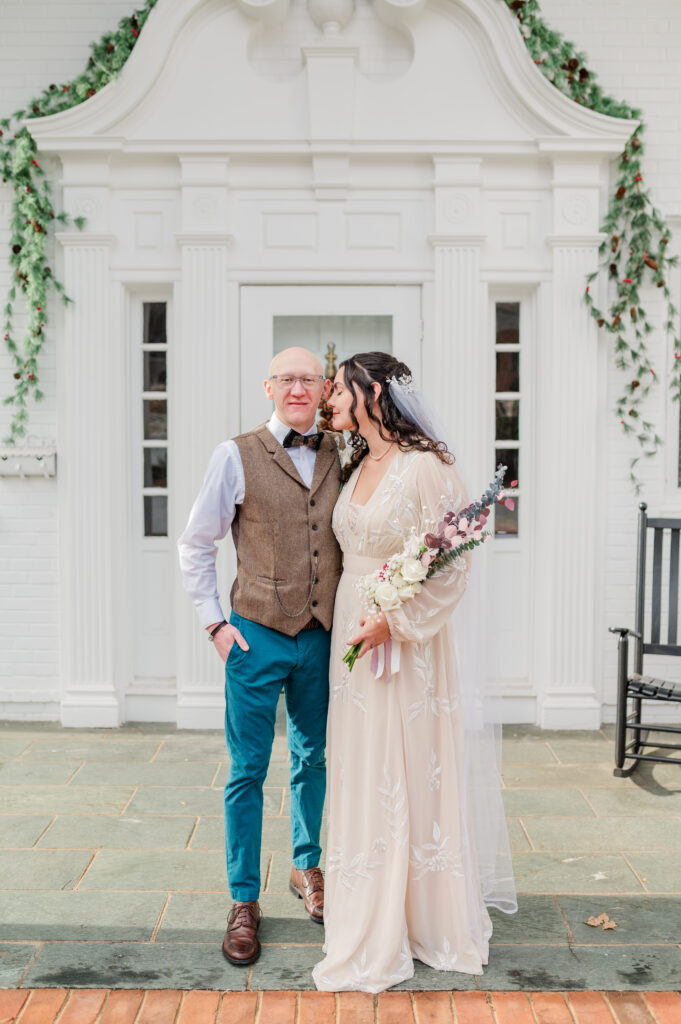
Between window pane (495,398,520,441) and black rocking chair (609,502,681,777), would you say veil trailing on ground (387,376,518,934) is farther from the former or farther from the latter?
window pane (495,398,520,441)

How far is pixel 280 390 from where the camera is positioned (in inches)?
119

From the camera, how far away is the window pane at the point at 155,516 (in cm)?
537

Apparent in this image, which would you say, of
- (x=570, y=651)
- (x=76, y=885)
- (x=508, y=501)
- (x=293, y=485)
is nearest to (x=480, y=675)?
(x=508, y=501)

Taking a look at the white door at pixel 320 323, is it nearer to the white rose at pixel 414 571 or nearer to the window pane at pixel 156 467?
the window pane at pixel 156 467

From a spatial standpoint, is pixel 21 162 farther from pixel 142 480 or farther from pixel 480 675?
pixel 480 675

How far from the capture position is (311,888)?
3.19 m

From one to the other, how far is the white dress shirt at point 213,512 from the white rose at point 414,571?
51cm

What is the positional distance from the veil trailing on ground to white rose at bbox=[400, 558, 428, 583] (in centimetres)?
30

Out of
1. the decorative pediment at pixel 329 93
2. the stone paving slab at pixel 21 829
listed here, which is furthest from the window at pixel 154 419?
the stone paving slab at pixel 21 829

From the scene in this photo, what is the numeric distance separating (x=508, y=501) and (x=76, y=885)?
82.7 inches

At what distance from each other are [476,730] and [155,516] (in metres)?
2.90

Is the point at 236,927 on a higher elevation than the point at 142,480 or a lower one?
lower

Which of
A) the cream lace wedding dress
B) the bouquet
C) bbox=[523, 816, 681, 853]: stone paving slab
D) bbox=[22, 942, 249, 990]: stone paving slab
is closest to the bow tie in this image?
the cream lace wedding dress

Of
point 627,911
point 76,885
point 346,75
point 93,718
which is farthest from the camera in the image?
point 93,718
